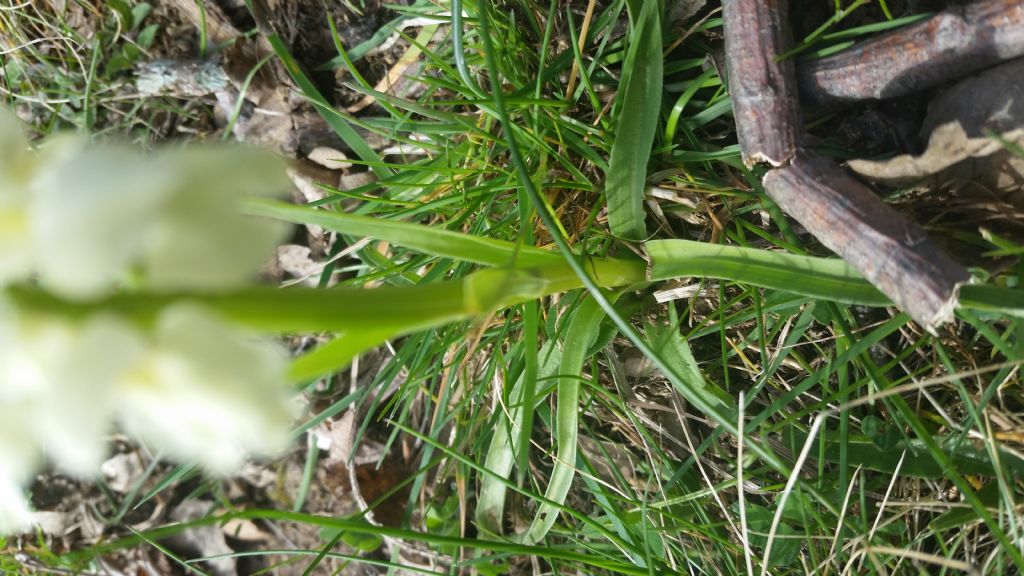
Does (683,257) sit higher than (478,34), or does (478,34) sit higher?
(478,34)

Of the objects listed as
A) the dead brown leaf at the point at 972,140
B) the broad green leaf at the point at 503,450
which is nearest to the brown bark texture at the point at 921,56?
the dead brown leaf at the point at 972,140

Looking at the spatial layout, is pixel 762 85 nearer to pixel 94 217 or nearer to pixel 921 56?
pixel 921 56

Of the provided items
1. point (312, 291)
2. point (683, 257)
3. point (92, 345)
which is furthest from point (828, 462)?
point (92, 345)

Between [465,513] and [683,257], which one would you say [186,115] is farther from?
[683,257]

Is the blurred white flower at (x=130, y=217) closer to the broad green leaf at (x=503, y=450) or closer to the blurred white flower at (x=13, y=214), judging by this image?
the blurred white flower at (x=13, y=214)

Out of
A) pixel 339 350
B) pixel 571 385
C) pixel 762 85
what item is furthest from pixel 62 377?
pixel 762 85
